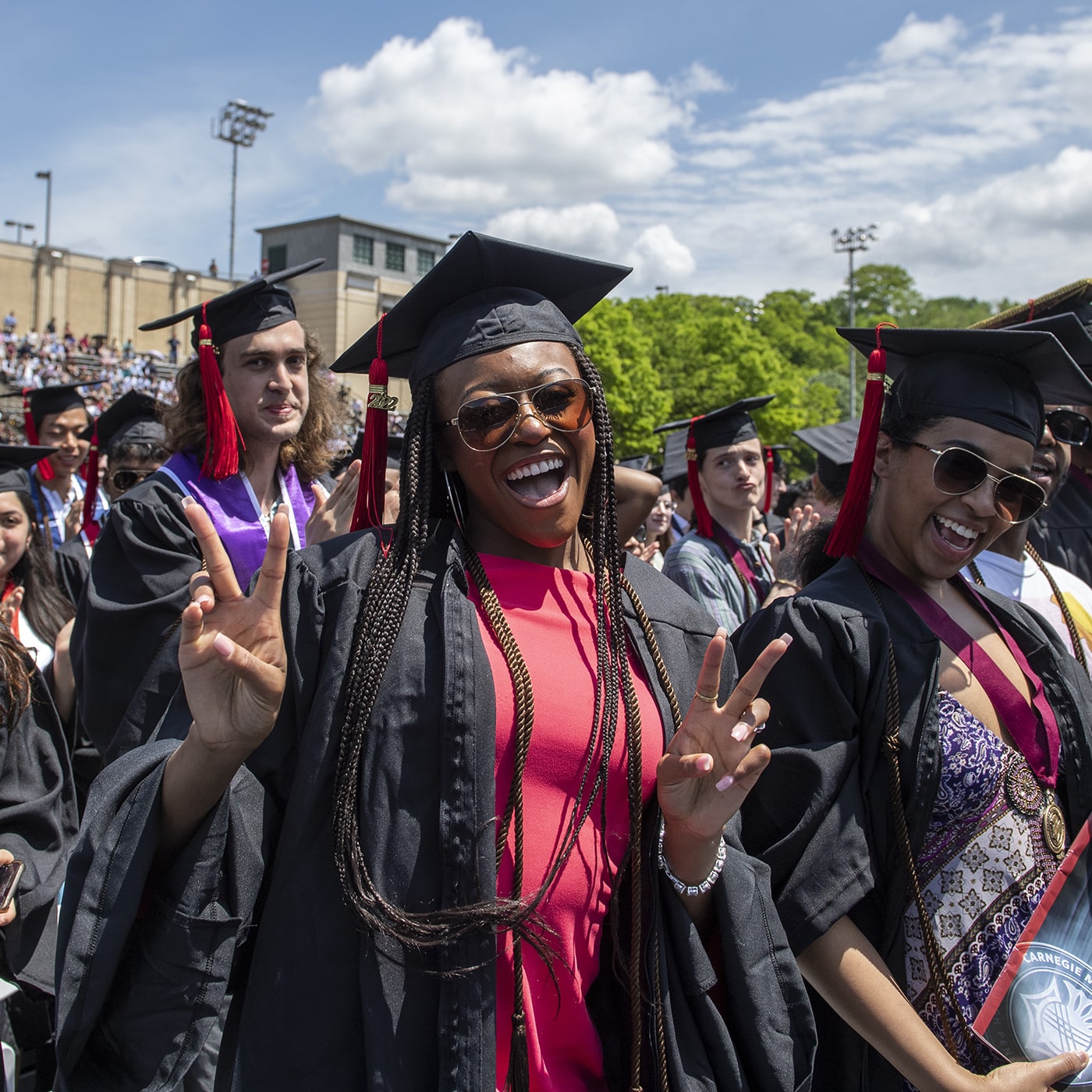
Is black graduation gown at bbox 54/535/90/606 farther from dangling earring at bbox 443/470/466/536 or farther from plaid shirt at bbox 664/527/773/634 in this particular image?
dangling earring at bbox 443/470/466/536

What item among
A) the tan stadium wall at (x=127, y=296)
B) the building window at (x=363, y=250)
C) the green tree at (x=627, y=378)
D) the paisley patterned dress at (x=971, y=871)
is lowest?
the paisley patterned dress at (x=971, y=871)

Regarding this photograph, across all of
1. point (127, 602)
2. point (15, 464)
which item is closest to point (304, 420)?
point (127, 602)

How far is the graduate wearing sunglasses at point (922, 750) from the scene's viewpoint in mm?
1856

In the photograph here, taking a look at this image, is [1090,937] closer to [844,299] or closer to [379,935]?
[379,935]

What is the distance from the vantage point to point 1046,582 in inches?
128

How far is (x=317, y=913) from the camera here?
5.04 feet

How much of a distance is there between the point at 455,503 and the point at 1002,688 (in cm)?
120

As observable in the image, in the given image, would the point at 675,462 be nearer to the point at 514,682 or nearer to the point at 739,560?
the point at 739,560

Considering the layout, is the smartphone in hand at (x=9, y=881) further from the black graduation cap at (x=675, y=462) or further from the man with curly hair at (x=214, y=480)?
the black graduation cap at (x=675, y=462)

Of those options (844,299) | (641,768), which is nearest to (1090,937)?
(641,768)

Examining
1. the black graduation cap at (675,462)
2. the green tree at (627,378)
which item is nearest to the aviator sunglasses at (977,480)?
the black graduation cap at (675,462)

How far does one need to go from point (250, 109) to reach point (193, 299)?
9.68m

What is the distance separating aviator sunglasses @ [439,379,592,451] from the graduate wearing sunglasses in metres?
0.64

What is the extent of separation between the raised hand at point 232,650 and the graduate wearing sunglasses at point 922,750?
97 centimetres
